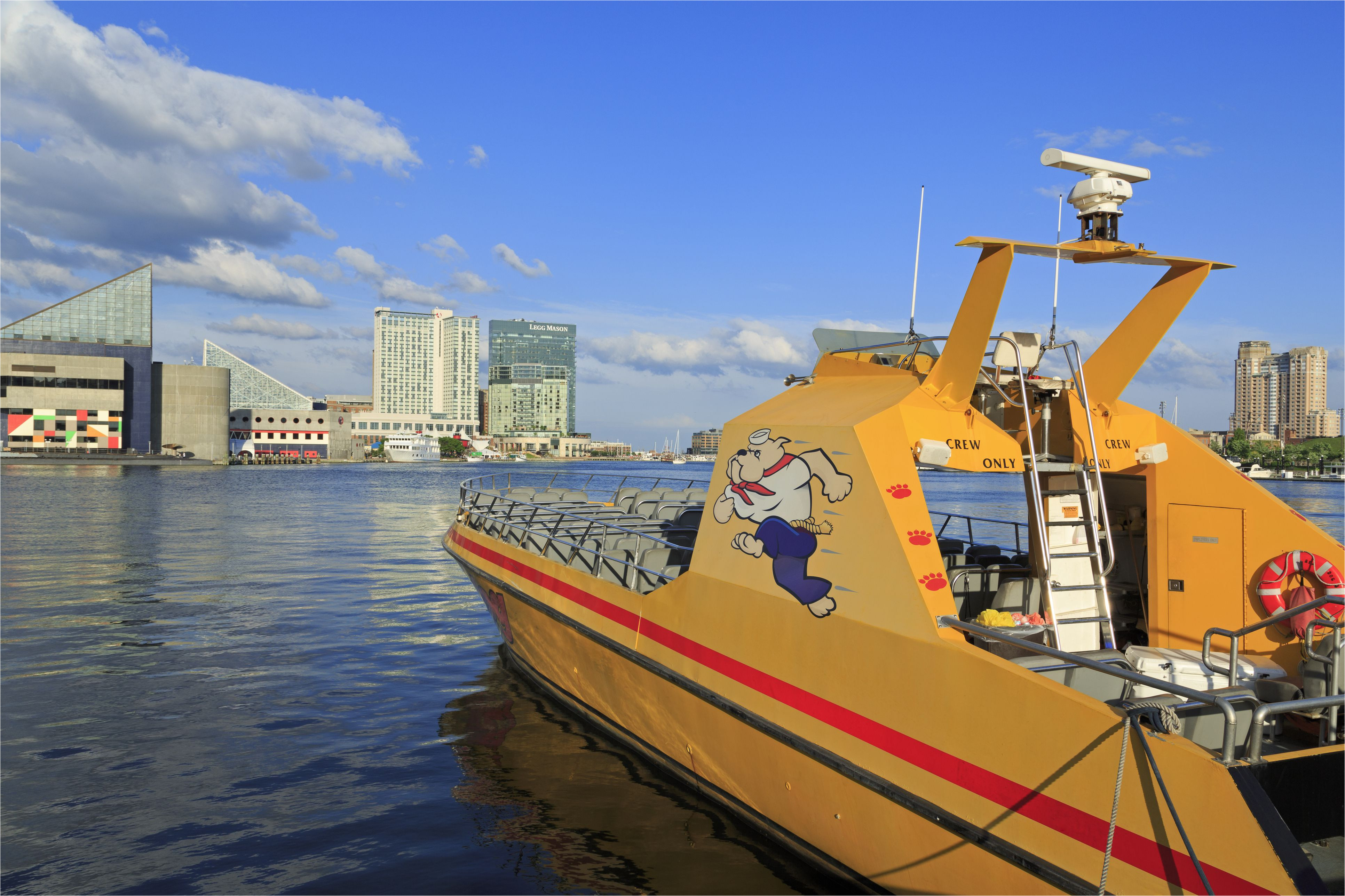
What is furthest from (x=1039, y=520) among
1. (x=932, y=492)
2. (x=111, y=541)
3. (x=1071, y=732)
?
(x=932, y=492)

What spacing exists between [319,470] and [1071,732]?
322 feet

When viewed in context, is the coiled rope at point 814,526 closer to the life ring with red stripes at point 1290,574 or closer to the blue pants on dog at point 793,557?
the blue pants on dog at point 793,557

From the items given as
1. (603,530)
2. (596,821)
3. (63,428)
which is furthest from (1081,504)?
(63,428)

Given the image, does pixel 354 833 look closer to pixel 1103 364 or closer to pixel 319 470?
pixel 1103 364

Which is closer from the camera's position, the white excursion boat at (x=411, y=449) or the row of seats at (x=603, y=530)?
the row of seats at (x=603, y=530)

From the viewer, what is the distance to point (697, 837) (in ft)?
20.2

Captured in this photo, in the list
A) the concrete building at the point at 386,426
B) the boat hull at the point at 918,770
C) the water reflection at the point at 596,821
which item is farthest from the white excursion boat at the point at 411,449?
the boat hull at the point at 918,770

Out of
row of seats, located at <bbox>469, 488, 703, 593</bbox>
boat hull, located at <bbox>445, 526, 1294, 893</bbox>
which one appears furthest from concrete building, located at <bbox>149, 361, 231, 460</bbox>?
boat hull, located at <bbox>445, 526, 1294, 893</bbox>

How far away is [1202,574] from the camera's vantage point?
5609 mm

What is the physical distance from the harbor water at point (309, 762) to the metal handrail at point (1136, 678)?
236cm

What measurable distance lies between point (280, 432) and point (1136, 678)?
422 ft

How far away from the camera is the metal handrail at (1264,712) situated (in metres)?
3.20

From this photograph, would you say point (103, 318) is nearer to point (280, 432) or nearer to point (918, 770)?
point (280, 432)

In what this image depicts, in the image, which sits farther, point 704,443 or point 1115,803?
point 704,443
